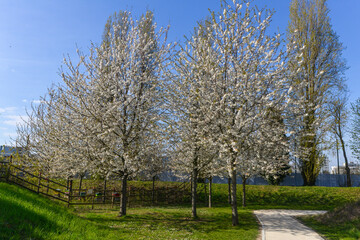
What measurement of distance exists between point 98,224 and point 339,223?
37.9 ft

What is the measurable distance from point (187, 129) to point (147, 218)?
5.21 metres

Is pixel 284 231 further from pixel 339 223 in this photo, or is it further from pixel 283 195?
pixel 283 195

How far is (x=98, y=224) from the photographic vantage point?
10625 mm

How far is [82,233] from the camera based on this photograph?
Answer: 8000 mm

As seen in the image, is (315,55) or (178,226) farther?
(315,55)

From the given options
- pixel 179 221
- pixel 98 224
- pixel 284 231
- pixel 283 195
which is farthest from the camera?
pixel 283 195

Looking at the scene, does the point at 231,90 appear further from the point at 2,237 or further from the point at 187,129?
the point at 2,237

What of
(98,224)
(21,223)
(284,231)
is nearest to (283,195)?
(284,231)

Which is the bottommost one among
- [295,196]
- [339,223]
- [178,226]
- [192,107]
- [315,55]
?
[178,226]

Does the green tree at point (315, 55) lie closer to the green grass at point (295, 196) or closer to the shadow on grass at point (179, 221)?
the green grass at point (295, 196)

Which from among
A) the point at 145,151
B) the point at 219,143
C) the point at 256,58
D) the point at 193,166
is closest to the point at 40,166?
the point at 145,151

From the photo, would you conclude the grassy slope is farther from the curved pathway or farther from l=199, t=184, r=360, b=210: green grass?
l=199, t=184, r=360, b=210: green grass

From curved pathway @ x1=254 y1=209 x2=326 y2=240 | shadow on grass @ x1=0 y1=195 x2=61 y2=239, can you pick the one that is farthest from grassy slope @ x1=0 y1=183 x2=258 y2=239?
curved pathway @ x1=254 y1=209 x2=326 y2=240

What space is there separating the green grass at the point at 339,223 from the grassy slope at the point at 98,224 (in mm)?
3109
